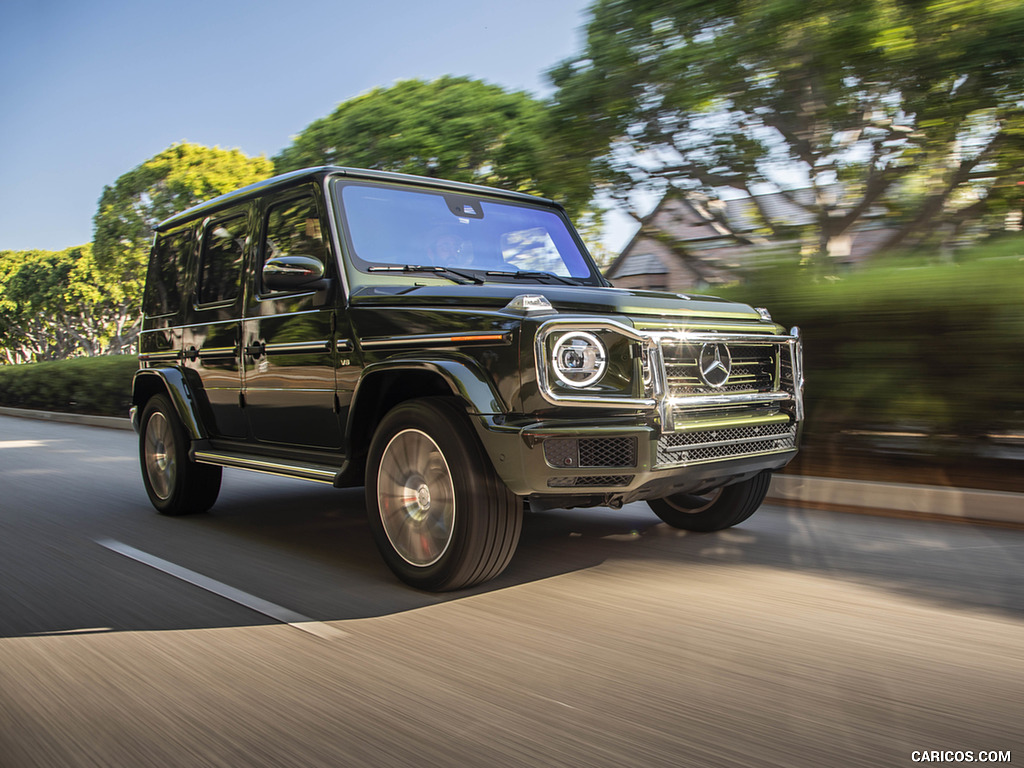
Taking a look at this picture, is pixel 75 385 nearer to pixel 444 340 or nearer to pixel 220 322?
pixel 220 322

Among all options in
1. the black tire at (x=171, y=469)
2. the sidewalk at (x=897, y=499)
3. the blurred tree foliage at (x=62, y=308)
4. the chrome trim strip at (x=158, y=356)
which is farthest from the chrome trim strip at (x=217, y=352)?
the blurred tree foliage at (x=62, y=308)

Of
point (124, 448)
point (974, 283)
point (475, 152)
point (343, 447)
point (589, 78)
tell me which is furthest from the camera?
point (475, 152)

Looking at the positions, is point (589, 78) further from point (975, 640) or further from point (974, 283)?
point (975, 640)

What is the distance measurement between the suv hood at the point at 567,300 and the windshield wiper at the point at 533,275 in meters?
0.71

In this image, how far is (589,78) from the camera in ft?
37.4

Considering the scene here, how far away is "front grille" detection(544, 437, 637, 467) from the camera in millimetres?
3879

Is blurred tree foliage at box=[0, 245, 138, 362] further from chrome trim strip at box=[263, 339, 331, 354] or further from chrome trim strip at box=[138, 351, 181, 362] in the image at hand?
chrome trim strip at box=[263, 339, 331, 354]

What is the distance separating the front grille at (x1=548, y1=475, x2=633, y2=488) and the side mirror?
1.83 metres

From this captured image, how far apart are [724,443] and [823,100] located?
7302 mm

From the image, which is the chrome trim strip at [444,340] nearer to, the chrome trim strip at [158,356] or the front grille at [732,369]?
the front grille at [732,369]

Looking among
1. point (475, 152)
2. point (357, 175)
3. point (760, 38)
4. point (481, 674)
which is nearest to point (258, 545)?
point (357, 175)

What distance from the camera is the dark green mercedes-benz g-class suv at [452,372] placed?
3924 mm

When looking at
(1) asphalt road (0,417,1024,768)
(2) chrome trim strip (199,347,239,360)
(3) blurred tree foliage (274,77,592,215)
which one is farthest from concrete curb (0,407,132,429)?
(1) asphalt road (0,417,1024,768)

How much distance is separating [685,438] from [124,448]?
10.7m
